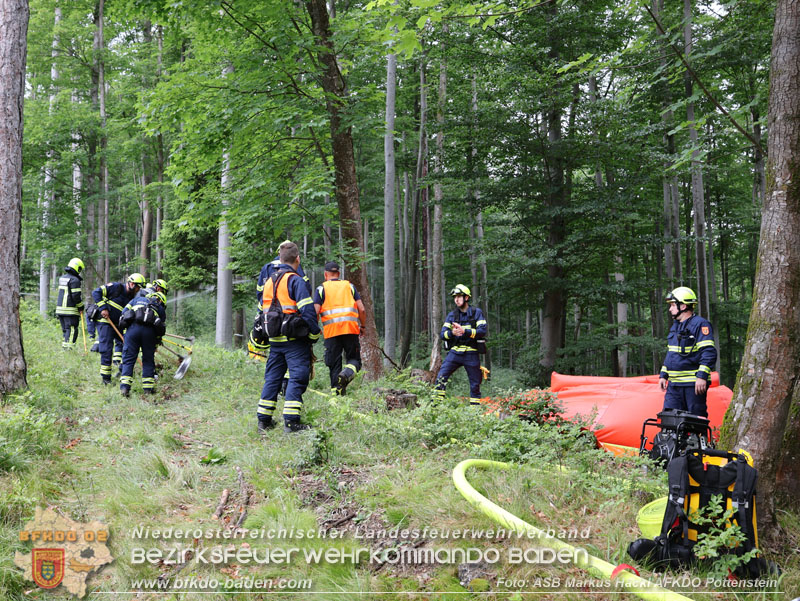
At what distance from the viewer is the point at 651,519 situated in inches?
115

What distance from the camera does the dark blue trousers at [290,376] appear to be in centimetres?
552

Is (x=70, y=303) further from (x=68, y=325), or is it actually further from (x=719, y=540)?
(x=719, y=540)

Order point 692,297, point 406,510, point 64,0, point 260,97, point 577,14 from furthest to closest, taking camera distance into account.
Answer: point 64,0 < point 577,14 < point 260,97 < point 692,297 < point 406,510

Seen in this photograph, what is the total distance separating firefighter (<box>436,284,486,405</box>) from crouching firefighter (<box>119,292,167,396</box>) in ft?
15.2

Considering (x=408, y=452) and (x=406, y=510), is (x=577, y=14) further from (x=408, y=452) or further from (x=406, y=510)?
(x=406, y=510)

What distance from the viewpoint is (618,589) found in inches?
97.0

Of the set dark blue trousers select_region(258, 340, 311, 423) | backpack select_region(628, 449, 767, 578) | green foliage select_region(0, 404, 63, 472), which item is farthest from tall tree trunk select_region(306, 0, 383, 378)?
backpack select_region(628, 449, 767, 578)

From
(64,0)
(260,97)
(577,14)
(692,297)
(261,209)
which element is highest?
(64,0)

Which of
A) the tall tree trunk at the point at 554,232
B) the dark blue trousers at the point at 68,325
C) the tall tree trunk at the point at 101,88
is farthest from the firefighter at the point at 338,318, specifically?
the tall tree trunk at the point at 101,88

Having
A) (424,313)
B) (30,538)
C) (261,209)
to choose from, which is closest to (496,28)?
(261,209)

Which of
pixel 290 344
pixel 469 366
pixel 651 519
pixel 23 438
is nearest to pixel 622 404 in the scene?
pixel 469 366

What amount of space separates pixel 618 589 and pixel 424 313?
1772cm

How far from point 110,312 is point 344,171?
4954 millimetres

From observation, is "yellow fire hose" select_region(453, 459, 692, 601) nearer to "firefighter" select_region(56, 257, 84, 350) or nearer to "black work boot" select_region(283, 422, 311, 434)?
"black work boot" select_region(283, 422, 311, 434)
